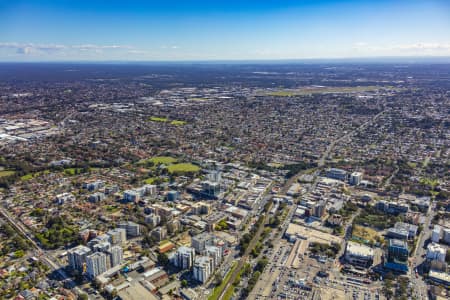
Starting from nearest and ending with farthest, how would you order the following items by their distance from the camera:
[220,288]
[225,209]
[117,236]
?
[220,288] < [117,236] < [225,209]

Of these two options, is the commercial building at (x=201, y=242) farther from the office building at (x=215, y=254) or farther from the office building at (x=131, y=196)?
the office building at (x=131, y=196)

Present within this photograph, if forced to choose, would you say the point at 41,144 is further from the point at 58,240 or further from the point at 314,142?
the point at 314,142

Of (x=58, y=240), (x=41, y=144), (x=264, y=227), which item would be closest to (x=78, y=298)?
(x=58, y=240)

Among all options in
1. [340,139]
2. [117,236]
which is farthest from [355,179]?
[117,236]

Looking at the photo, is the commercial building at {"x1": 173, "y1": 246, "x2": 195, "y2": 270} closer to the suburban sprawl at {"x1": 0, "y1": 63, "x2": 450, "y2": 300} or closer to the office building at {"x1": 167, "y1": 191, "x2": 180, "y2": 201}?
the suburban sprawl at {"x1": 0, "y1": 63, "x2": 450, "y2": 300}

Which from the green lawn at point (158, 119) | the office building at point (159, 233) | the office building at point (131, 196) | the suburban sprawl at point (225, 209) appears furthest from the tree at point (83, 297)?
the green lawn at point (158, 119)

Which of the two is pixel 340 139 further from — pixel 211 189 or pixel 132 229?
pixel 132 229
